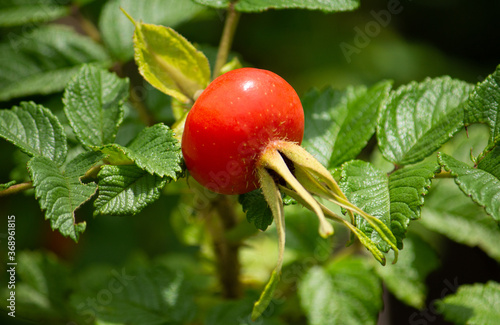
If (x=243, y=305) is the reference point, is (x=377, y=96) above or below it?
above

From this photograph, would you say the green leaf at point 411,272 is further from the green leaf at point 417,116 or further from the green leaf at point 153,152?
the green leaf at point 153,152

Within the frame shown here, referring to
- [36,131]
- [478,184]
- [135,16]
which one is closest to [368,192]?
[478,184]

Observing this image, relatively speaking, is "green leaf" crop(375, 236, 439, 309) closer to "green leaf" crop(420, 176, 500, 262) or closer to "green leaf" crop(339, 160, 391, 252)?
"green leaf" crop(420, 176, 500, 262)

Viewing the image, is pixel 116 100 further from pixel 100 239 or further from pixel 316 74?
pixel 316 74

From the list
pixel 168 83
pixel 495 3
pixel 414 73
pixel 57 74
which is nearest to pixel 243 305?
pixel 168 83

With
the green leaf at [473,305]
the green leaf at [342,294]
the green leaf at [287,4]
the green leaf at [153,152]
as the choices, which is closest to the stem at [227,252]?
the green leaf at [342,294]

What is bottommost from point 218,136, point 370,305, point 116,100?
point 370,305
